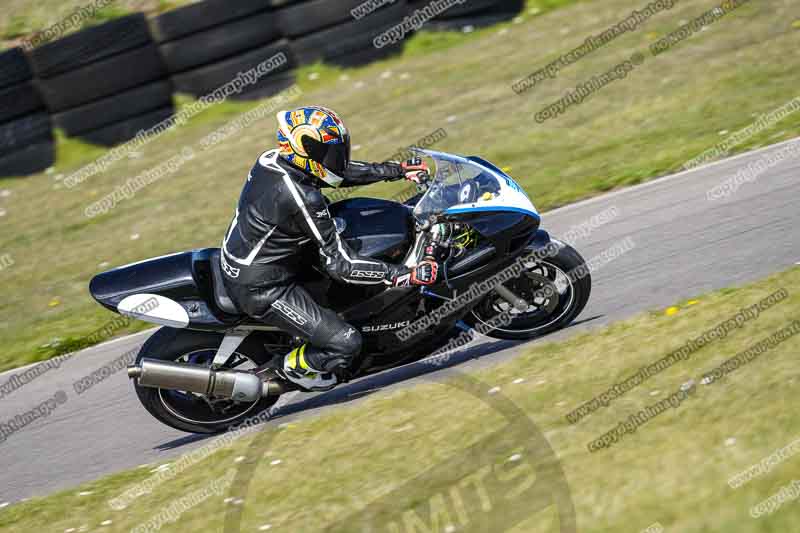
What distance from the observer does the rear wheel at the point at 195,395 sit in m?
6.23

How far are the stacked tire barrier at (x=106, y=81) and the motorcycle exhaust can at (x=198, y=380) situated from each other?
8827 mm

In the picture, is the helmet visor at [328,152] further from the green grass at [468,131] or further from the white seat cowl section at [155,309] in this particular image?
the green grass at [468,131]

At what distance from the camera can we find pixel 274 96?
14.4 m

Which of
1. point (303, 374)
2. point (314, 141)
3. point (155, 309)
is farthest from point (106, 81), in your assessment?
point (314, 141)

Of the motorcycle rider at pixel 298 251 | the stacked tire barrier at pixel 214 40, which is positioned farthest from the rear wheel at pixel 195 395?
the stacked tire barrier at pixel 214 40

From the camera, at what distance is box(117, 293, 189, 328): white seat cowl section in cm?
594

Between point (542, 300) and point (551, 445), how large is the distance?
167 centimetres

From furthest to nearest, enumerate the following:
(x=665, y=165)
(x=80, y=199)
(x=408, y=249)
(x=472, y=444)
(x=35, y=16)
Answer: (x=35, y=16)
(x=80, y=199)
(x=665, y=165)
(x=408, y=249)
(x=472, y=444)

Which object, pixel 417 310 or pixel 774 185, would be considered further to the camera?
pixel 774 185

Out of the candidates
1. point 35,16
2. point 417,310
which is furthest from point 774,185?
point 35,16

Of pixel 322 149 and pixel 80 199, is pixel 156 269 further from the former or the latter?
pixel 80 199

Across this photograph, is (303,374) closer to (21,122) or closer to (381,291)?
(381,291)

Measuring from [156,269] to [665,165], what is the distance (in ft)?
19.0

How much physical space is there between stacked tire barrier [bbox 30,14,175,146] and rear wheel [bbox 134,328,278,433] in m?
8.50
